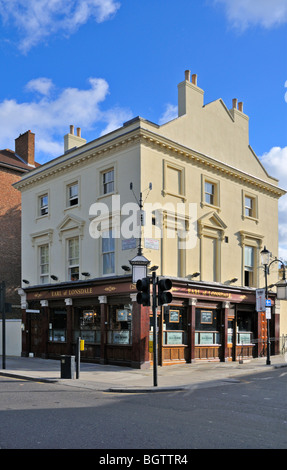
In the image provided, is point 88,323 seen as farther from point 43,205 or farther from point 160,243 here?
point 43,205

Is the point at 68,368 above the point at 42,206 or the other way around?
the other way around

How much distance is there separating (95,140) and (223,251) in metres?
8.56

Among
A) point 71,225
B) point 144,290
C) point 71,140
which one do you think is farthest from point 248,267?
point 144,290

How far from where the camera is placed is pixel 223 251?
2430 centimetres

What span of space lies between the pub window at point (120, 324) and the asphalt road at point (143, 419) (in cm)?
654

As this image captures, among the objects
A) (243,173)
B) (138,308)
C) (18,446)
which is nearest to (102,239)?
(138,308)

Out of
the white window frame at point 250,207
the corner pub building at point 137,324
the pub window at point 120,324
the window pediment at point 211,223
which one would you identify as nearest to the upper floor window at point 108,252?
the corner pub building at point 137,324

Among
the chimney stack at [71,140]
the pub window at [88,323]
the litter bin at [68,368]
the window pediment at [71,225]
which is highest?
the chimney stack at [71,140]

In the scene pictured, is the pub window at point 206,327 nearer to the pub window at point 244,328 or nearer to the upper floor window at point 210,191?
the pub window at point 244,328

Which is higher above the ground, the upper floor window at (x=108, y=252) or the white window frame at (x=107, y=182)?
the white window frame at (x=107, y=182)

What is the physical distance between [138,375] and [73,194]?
34.6 ft

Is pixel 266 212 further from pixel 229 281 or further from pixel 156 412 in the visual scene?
pixel 156 412

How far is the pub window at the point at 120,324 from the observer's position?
20688 mm

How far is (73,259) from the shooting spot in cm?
2386
